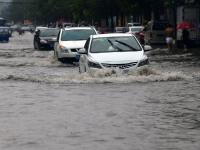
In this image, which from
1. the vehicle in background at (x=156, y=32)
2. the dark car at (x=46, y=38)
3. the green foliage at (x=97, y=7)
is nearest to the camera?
the dark car at (x=46, y=38)

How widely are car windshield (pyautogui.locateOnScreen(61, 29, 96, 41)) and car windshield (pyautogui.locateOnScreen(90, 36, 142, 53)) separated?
8718 millimetres

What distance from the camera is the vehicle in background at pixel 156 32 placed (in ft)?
158

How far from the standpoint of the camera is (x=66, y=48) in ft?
98.6

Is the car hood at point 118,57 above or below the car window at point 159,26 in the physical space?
above

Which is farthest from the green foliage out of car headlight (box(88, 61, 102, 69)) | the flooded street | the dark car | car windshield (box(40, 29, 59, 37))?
the flooded street

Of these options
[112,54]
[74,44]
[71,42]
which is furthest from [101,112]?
[71,42]

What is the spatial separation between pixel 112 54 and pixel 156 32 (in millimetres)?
27995

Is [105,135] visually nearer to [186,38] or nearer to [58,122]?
[58,122]

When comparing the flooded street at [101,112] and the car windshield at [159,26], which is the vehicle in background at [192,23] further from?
the flooded street at [101,112]

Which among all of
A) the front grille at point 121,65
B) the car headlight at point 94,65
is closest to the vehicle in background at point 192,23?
the car headlight at point 94,65

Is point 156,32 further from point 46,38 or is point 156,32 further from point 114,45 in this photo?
point 114,45

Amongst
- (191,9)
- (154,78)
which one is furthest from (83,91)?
(191,9)

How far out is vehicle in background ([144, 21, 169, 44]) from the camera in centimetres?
4816

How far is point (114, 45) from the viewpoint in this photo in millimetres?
21453
